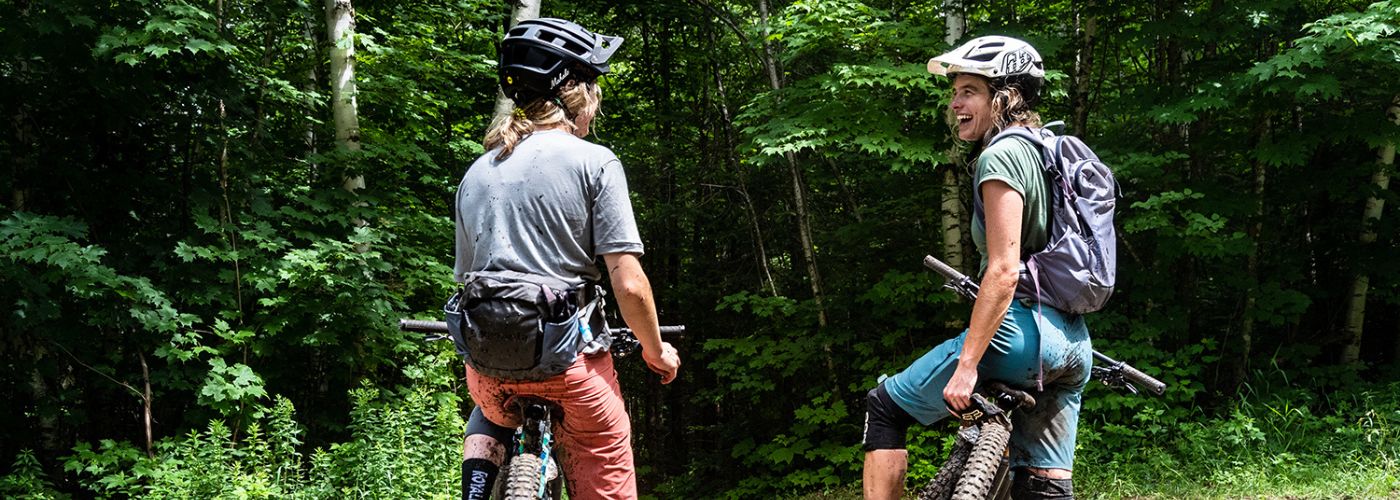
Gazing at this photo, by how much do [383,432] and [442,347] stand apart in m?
1.37

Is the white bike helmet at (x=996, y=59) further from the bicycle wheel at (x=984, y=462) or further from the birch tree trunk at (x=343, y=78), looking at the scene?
the birch tree trunk at (x=343, y=78)

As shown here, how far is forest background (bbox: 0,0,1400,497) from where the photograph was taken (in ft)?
20.0

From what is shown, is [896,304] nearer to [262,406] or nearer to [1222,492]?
[1222,492]

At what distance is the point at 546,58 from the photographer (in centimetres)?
253

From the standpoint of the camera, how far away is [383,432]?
6125mm

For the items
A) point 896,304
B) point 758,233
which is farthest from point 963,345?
point 758,233

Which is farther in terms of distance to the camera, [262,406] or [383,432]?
[262,406]

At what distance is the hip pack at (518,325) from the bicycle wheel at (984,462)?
1.09 metres

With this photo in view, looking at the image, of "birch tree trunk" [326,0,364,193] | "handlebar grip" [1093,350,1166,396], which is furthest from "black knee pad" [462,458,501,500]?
"birch tree trunk" [326,0,364,193]

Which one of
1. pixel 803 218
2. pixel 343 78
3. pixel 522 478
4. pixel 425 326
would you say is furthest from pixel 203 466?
pixel 803 218

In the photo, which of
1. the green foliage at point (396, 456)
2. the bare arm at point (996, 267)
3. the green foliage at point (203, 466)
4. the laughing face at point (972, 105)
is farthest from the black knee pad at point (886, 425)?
the green foliage at point (203, 466)

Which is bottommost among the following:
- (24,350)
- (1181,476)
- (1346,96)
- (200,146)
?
(1181,476)

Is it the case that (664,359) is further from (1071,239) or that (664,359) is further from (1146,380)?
(1146,380)

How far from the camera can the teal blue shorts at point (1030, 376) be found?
2.57m
